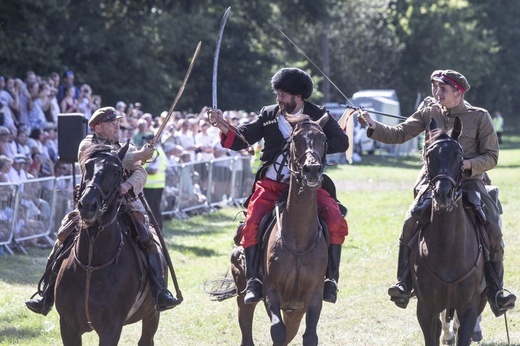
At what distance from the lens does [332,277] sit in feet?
33.5

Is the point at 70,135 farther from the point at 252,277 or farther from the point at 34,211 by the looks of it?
the point at 34,211

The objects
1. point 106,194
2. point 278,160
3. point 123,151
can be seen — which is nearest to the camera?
point 106,194

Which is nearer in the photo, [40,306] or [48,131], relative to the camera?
[40,306]

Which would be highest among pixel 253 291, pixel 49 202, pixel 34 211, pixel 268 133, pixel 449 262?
pixel 268 133

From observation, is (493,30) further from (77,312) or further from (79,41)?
(77,312)

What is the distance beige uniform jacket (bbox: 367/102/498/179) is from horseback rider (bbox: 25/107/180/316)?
2384 mm

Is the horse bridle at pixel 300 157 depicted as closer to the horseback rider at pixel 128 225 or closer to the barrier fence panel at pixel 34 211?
the horseback rider at pixel 128 225

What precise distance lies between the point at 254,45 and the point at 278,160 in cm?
4188

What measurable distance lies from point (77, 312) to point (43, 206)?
9689 mm

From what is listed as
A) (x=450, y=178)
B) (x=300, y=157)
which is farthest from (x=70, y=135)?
(x=450, y=178)

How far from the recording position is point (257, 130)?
10680 millimetres

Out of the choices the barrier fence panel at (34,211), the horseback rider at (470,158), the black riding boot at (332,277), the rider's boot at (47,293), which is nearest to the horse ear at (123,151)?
the rider's boot at (47,293)

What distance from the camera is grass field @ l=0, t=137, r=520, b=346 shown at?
1263cm

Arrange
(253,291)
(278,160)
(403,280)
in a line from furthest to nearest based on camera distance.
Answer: (403,280)
(278,160)
(253,291)
